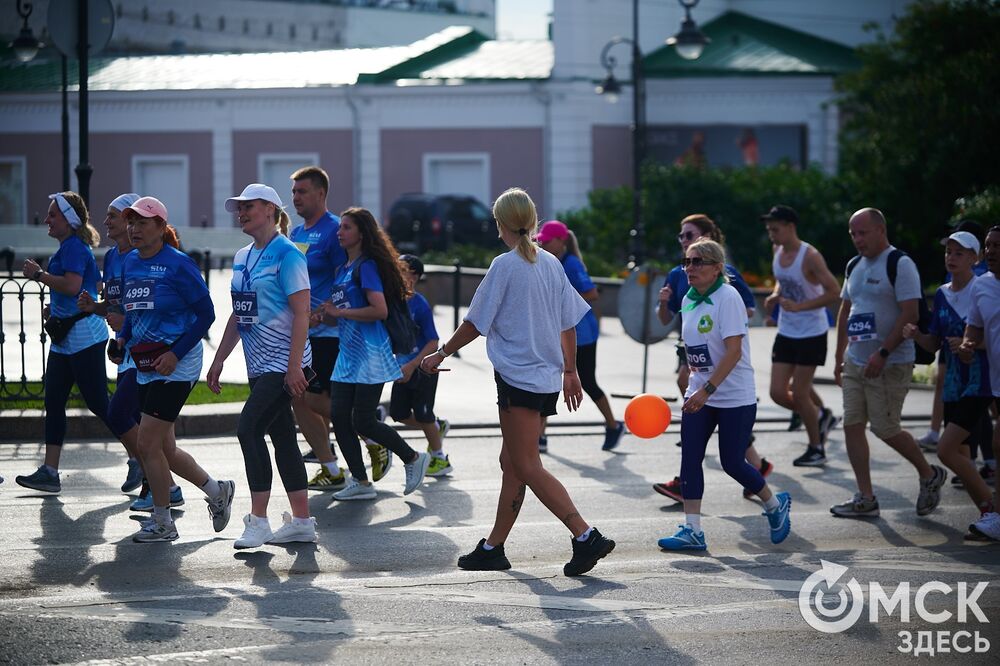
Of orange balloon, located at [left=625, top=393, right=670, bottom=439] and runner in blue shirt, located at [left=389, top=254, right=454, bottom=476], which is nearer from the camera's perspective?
orange balloon, located at [left=625, top=393, right=670, bottom=439]

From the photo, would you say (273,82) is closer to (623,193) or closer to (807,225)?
(623,193)

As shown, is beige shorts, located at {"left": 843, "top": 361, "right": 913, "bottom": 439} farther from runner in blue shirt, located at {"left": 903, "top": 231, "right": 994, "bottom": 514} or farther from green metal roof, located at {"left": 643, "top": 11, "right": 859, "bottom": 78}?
green metal roof, located at {"left": 643, "top": 11, "right": 859, "bottom": 78}

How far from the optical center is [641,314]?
1388 centimetres

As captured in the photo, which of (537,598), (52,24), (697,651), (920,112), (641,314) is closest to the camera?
(697,651)

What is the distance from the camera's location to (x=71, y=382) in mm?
9312

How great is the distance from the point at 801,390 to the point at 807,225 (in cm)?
1932

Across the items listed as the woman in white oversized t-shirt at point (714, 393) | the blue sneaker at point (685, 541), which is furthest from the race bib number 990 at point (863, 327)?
the blue sneaker at point (685, 541)

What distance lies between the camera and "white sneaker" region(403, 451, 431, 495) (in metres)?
9.20

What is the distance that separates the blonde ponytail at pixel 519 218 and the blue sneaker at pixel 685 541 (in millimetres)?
1775

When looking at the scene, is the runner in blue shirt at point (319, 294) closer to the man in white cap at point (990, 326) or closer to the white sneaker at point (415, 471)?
the white sneaker at point (415, 471)

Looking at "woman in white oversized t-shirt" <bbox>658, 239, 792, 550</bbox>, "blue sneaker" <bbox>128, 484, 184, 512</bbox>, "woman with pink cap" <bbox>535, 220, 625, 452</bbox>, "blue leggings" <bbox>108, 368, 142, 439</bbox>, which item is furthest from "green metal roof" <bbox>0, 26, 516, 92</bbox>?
"woman in white oversized t-shirt" <bbox>658, 239, 792, 550</bbox>

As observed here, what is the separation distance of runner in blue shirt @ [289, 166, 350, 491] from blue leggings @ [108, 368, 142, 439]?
3.70 feet

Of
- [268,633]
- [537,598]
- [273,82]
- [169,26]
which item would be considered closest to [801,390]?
[537,598]

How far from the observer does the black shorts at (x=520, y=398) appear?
702 cm
